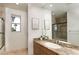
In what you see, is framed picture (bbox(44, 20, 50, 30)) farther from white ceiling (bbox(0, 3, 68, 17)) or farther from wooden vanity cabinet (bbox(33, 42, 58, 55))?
wooden vanity cabinet (bbox(33, 42, 58, 55))

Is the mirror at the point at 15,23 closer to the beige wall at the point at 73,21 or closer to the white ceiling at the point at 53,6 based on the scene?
the white ceiling at the point at 53,6

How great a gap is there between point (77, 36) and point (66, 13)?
1.17 ft

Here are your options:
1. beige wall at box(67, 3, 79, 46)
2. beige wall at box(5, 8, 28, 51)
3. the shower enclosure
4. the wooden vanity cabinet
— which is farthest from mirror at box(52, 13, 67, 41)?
the shower enclosure

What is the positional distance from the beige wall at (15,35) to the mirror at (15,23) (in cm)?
4

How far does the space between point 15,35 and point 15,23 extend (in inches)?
6.7

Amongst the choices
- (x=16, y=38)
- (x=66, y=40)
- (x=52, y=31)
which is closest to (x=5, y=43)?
(x=16, y=38)

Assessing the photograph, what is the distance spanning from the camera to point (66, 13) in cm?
161

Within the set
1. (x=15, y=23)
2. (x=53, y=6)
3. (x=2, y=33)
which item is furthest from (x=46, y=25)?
(x=2, y=33)

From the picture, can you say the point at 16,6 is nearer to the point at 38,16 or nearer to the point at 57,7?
the point at 38,16

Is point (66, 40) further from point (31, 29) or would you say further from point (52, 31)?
point (31, 29)

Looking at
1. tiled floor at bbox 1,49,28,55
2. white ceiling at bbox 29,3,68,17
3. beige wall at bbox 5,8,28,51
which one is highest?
white ceiling at bbox 29,3,68,17

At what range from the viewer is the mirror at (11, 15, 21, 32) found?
5.26ft

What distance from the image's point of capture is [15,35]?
1.62 meters

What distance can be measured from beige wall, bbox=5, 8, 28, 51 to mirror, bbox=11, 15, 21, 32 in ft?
0.13
